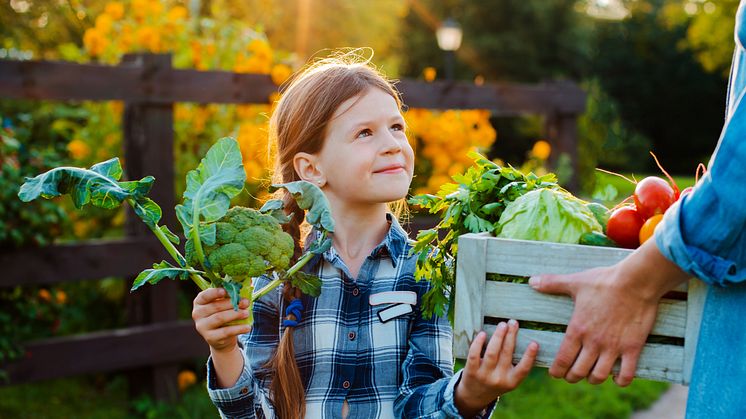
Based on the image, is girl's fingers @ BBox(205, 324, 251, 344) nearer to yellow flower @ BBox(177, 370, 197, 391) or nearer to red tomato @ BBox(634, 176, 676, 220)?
red tomato @ BBox(634, 176, 676, 220)

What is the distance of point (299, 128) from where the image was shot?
86.0 inches

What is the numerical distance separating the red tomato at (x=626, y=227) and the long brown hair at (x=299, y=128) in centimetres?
82

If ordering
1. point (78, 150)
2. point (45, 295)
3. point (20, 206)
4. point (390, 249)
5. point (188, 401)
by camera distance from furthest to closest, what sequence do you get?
point (78, 150), point (188, 401), point (45, 295), point (20, 206), point (390, 249)

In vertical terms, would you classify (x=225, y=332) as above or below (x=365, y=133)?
below

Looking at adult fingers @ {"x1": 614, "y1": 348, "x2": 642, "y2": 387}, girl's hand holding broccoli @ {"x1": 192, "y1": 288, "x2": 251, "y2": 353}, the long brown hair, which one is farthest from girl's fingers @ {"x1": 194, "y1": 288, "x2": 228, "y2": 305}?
adult fingers @ {"x1": 614, "y1": 348, "x2": 642, "y2": 387}

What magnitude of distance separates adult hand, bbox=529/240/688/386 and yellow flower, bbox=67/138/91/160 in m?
4.88

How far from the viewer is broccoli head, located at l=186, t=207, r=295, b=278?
164 cm

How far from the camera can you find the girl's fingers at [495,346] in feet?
5.22

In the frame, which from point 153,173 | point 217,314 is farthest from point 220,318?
point 153,173

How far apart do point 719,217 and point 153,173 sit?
3.85 meters

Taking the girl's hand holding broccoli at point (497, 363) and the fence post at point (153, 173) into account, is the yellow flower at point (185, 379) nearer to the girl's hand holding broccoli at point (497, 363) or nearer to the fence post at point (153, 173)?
the fence post at point (153, 173)

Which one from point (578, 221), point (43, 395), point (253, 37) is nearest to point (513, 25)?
point (253, 37)

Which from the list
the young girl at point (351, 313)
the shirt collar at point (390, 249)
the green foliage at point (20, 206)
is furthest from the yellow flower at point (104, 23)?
the shirt collar at point (390, 249)

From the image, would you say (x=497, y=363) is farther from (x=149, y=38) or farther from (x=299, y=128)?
(x=149, y=38)
